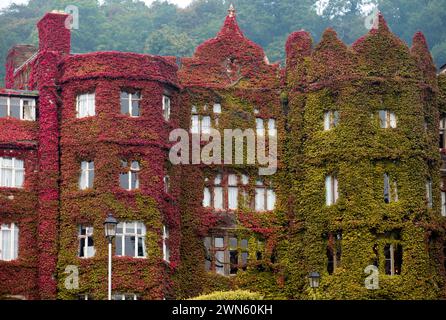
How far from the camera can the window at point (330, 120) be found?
75.5 metres

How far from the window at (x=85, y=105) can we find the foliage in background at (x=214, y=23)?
1738 inches

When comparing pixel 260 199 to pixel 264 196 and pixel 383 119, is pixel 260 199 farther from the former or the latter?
pixel 383 119

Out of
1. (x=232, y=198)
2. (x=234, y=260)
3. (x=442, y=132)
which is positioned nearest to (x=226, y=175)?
(x=232, y=198)

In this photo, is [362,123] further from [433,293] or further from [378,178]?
[433,293]

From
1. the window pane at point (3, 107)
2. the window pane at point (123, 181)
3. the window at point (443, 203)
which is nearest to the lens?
the window pane at point (123, 181)

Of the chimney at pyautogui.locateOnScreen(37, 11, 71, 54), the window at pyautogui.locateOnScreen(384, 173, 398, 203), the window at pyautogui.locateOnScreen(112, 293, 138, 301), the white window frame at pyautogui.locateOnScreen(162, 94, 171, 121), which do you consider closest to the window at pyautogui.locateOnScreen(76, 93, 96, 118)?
the chimney at pyautogui.locateOnScreen(37, 11, 71, 54)

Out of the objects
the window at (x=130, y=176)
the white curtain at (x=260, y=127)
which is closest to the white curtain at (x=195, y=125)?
the white curtain at (x=260, y=127)

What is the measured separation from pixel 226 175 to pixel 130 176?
22.9 feet

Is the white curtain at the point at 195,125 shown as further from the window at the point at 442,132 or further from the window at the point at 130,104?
the window at the point at 442,132

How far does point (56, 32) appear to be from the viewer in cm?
7575

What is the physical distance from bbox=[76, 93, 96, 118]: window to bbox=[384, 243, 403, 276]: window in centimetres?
1696

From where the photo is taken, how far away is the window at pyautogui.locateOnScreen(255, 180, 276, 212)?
253 ft
